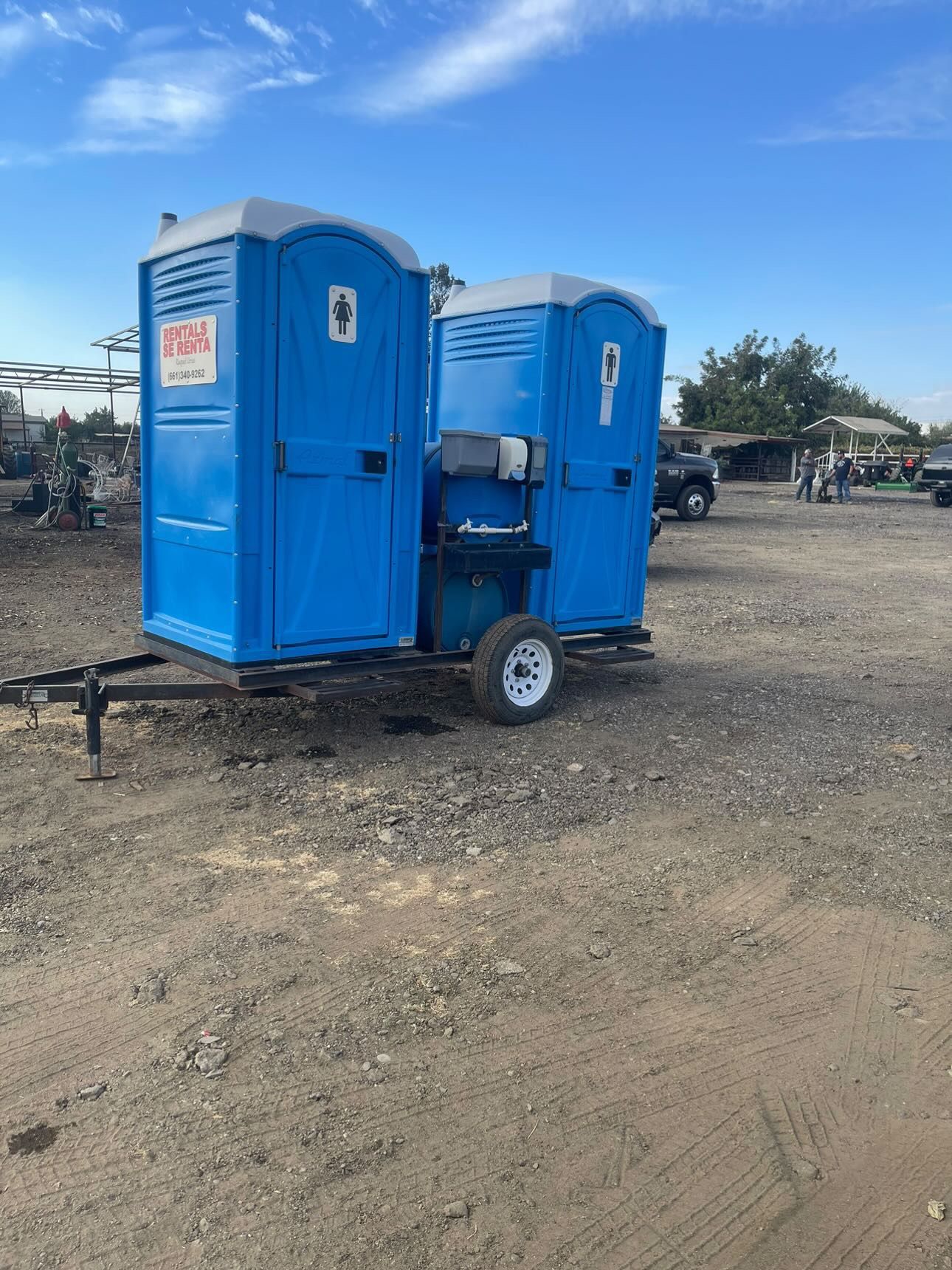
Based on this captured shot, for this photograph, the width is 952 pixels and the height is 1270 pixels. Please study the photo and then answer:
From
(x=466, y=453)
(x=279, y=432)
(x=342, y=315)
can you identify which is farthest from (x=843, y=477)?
(x=279, y=432)

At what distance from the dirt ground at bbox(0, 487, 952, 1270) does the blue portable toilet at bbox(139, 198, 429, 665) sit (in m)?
0.89

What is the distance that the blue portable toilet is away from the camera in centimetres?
518

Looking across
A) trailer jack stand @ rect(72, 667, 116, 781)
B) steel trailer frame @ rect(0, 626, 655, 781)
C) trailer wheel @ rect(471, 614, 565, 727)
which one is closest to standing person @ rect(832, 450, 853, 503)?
trailer wheel @ rect(471, 614, 565, 727)

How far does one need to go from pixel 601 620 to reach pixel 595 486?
3.38 ft

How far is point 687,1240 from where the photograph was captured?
2.41 metres

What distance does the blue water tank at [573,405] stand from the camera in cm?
672

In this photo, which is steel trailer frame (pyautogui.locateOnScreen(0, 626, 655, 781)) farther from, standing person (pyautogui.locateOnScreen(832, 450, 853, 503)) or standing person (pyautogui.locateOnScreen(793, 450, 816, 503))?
standing person (pyautogui.locateOnScreen(832, 450, 853, 503))

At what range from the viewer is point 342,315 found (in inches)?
214

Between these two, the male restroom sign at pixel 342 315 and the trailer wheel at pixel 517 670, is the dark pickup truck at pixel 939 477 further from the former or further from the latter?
the male restroom sign at pixel 342 315

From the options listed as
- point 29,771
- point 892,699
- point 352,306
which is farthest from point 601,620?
point 29,771

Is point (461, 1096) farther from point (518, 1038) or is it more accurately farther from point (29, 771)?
point (29, 771)

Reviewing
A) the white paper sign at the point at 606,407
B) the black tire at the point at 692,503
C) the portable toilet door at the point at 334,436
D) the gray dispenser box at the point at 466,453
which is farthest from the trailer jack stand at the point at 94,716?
the black tire at the point at 692,503

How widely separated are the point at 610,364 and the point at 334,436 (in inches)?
94.8

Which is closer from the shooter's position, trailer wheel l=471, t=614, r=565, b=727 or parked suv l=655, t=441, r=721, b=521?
trailer wheel l=471, t=614, r=565, b=727
